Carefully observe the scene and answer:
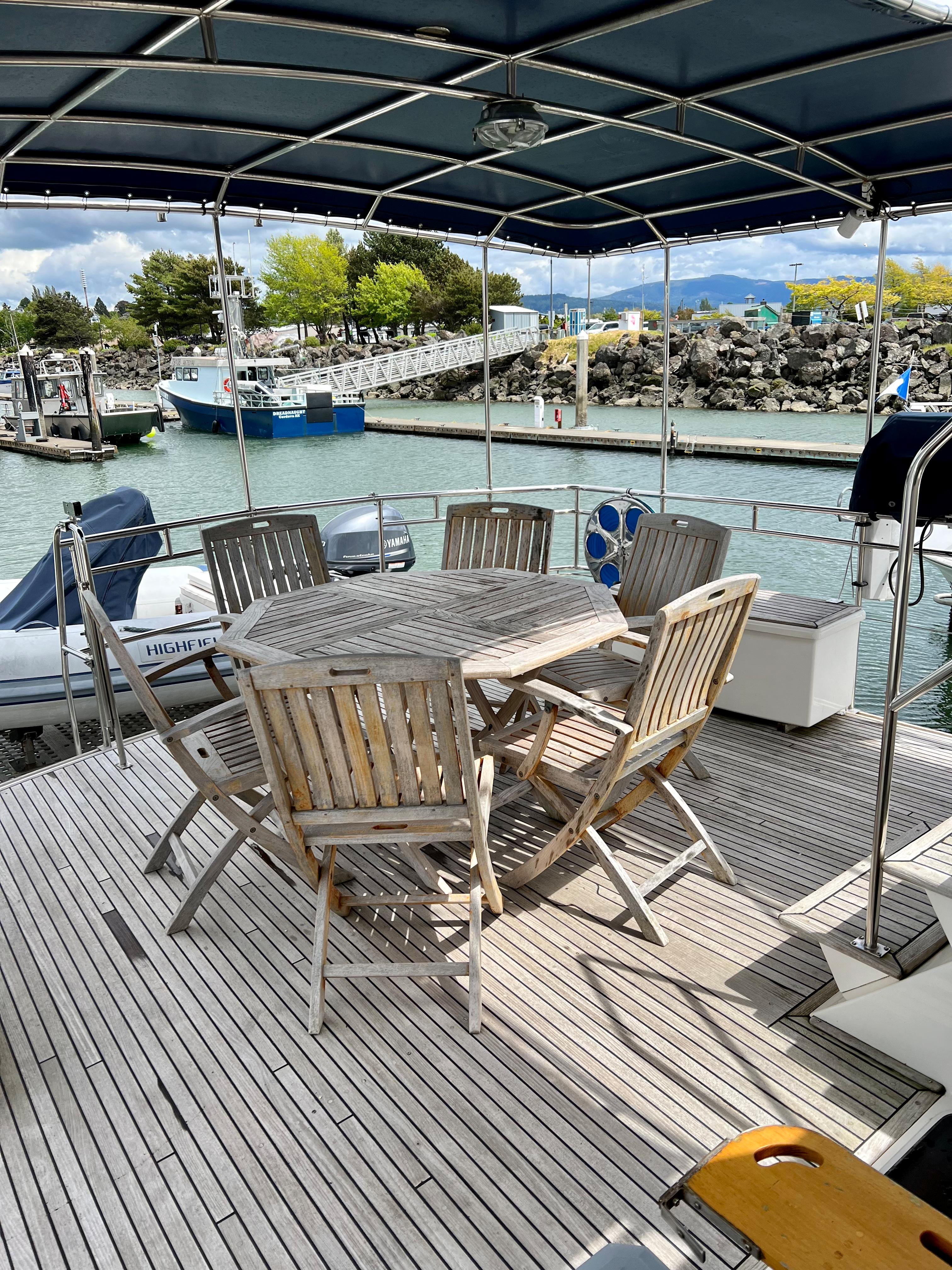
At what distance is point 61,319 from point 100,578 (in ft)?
211

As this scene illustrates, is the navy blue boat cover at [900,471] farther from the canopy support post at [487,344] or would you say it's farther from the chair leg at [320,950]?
the chair leg at [320,950]

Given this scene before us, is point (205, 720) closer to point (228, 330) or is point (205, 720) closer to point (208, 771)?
point (208, 771)

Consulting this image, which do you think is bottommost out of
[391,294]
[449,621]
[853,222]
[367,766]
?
[367,766]

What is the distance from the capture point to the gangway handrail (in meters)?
1.56

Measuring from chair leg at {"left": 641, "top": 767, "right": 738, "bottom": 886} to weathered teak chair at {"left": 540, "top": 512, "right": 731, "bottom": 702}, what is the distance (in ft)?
1.18

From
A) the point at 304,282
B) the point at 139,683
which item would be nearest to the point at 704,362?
the point at 304,282

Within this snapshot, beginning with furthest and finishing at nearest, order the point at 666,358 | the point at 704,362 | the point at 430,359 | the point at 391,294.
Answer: the point at 391,294 → the point at 430,359 → the point at 704,362 → the point at 666,358

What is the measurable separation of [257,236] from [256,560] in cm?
4944

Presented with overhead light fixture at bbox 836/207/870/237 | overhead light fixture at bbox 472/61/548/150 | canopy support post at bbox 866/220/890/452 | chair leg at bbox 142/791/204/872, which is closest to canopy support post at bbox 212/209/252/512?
overhead light fixture at bbox 472/61/548/150

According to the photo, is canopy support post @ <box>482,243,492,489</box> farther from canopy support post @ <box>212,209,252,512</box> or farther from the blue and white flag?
the blue and white flag

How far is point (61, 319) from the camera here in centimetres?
5969

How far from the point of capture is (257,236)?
46.6m

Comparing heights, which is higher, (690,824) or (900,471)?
(900,471)

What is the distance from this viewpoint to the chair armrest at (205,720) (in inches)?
88.8
